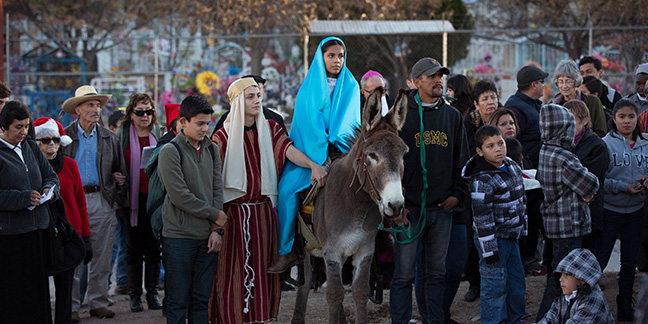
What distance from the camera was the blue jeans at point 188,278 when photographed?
521 cm

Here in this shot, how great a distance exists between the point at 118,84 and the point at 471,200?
37.7ft

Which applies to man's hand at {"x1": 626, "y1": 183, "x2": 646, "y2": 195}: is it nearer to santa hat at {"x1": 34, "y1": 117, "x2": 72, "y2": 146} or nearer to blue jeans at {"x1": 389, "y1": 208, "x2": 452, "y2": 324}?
blue jeans at {"x1": 389, "y1": 208, "x2": 452, "y2": 324}

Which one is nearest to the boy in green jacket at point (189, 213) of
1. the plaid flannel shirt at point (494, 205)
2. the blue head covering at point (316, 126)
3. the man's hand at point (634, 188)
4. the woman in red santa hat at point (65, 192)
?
the blue head covering at point (316, 126)

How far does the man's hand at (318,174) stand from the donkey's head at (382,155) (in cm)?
49

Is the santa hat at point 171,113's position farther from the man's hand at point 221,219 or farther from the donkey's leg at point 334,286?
the donkey's leg at point 334,286

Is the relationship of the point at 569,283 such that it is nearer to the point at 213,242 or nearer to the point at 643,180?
the point at 643,180

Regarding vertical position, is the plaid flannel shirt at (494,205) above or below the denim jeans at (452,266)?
above

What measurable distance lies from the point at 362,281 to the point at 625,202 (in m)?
2.52

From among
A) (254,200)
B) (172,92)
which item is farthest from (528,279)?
(172,92)

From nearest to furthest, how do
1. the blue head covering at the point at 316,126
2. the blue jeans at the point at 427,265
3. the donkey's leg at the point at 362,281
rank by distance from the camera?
1. the donkey's leg at the point at 362,281
2. the blue jeans at the point at 427,265
3. the blue head covering at the point at 316,126

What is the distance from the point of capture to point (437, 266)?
5.44m

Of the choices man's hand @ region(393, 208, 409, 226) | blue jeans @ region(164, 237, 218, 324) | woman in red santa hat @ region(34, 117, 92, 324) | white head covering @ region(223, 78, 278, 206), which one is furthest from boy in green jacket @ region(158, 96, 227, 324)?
man's hand @ region(393, 208, 409, 226)

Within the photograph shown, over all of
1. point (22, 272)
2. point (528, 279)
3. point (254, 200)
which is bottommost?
point (528, 279)

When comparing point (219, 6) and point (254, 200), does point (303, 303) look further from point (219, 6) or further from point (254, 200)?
point (219, 6)
